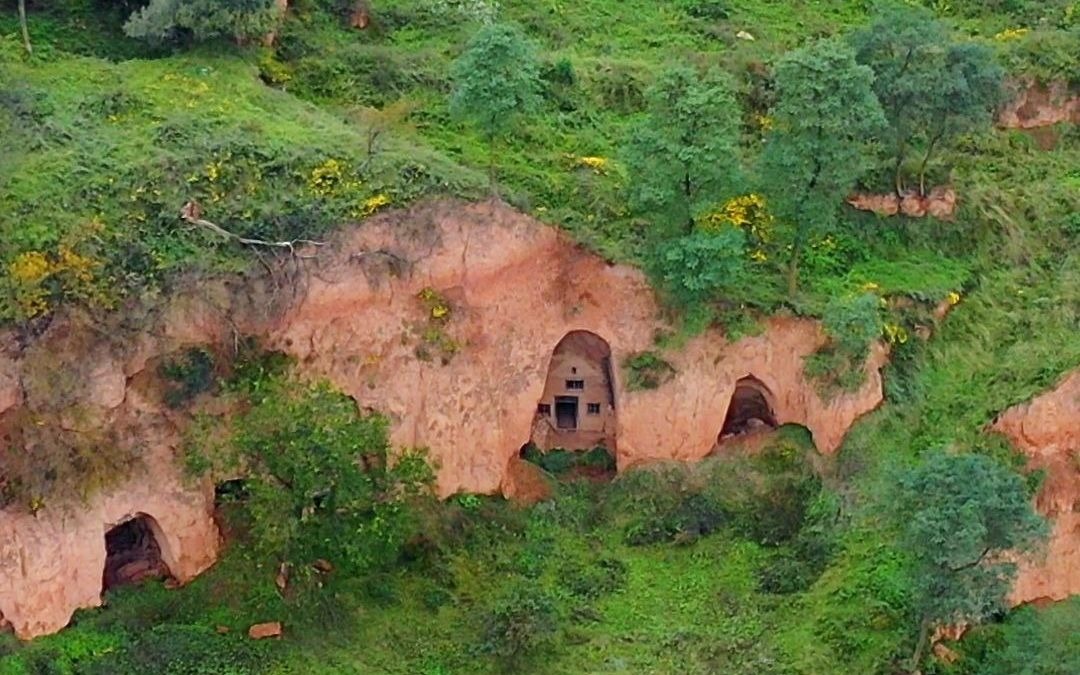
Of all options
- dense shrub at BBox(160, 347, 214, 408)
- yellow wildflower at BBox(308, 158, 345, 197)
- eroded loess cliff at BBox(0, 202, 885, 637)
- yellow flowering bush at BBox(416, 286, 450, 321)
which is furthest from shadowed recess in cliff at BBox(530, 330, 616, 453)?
dense shrub at BBox(160, 347, 214, 408)

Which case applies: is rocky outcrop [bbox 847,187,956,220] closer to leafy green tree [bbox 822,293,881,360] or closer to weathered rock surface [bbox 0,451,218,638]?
leafy green tree [bbox 822,293,881,360]

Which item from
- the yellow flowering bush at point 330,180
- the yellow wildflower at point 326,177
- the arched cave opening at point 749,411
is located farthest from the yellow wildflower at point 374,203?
the arched cave opening at point 749,411

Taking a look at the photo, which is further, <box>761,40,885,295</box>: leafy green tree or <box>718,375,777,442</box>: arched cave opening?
<box>718,375,777,442</box>: arched cave opening

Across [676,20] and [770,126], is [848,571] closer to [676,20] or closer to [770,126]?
[770,126]

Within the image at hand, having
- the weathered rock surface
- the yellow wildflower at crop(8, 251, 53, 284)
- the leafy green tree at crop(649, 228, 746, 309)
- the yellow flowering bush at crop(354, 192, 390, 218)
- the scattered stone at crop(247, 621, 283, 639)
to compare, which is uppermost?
the yellow flowering bush at crop(354, 192, 390, 218)

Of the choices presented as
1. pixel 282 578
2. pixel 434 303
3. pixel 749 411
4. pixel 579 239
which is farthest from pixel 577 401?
pixel 282 578

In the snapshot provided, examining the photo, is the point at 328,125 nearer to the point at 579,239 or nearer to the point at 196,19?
the point at 196,19
